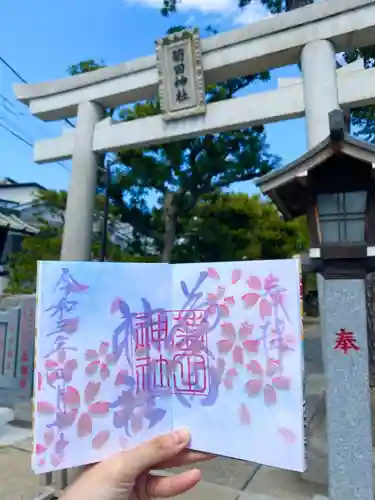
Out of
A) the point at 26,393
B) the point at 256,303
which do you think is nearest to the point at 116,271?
the point at 256,303

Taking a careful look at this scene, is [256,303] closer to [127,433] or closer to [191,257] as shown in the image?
[127,433]

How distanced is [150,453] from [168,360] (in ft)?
0.91

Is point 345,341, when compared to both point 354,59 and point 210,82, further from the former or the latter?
point 354,59

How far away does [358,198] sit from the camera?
2248 millimetres

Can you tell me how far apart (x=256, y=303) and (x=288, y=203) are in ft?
5.04

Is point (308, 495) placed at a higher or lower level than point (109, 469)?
lower

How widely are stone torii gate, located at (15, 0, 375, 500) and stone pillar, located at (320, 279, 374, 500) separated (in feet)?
4.40

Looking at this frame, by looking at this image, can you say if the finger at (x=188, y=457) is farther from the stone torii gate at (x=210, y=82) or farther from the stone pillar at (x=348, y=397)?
the stone torii gate at (x=210, y=82)

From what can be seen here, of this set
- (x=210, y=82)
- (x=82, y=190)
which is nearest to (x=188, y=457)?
(x=82, y=190)

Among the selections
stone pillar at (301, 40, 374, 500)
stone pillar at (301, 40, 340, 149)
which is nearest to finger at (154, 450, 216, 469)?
stone pillar at (301, 40, 374, 500)

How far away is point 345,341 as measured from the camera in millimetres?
2221

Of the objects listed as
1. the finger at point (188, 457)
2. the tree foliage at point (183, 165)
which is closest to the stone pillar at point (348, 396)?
the finger at point (188, 457)

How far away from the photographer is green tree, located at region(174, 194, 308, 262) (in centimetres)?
980

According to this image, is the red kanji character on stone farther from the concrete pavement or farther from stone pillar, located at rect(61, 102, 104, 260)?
stone pillar, located at rect(61, 102, 104, 260)
